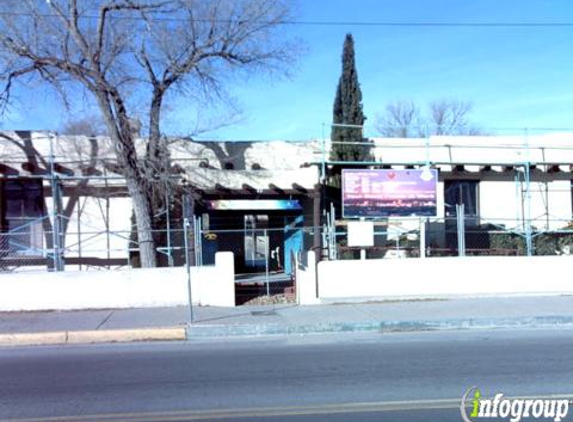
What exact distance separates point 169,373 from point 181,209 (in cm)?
1130

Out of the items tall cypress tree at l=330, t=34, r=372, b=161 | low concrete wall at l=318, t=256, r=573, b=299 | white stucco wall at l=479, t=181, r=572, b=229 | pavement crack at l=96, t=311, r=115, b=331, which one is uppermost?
tall cypress tree at l=330, t=34, r=372, b=161

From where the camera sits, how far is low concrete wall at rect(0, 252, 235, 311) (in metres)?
12.8

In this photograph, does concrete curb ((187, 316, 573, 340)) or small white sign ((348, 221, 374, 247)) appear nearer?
concrete curb ((187, 316, 573, 340))

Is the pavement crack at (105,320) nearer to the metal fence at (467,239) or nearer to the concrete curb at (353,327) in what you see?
the concrete curb at (353,327)

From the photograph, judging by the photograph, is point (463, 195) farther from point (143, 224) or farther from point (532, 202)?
point (143, 224)

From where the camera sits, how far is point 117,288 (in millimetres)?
13102

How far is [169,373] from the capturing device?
7586mm

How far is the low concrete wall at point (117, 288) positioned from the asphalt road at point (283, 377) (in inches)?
124

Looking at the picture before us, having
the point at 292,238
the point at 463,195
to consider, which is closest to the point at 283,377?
the point at 292,238

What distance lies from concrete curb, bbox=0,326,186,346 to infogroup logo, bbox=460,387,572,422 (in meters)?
5.87

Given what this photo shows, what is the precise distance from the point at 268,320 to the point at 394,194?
301 inches

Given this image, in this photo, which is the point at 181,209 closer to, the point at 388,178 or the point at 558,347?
the point at 388,178

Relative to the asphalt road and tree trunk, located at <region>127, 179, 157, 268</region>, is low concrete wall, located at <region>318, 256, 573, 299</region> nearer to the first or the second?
the asphalt road

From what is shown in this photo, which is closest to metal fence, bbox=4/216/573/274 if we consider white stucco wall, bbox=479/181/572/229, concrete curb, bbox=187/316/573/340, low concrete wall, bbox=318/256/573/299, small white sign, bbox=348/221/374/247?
white stucco wall, bbox=479/181/572/229
